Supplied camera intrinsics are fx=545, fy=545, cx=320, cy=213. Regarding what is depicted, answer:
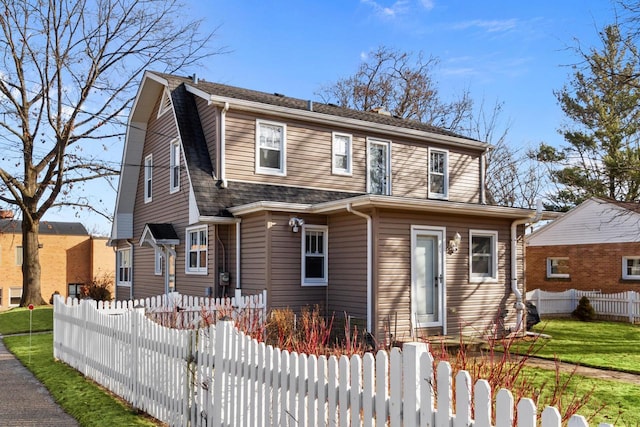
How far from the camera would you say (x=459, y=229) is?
526 inches

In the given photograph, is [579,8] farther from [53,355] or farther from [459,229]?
[53,355]

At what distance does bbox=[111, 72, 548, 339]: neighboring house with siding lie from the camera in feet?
40.5

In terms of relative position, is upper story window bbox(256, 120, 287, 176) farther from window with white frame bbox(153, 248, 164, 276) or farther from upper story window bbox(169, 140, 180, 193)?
window with white frame bbox(153, 248, 164, 276)

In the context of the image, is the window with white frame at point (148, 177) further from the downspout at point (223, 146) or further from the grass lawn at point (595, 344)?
the grass lawn at point (595, 344)

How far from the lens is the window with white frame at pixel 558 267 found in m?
23.9

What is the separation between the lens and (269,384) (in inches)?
177

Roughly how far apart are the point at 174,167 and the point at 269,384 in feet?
42.2

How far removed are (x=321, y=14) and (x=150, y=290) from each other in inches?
424

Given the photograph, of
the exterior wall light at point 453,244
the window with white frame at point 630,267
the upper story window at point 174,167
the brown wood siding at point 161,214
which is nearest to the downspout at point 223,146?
the brown wood siding at point 161,214

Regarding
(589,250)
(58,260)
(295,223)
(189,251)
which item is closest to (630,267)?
(589,250)

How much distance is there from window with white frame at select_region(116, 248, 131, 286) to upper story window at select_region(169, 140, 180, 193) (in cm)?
547

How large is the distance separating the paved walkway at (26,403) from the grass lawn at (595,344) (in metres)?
6.61

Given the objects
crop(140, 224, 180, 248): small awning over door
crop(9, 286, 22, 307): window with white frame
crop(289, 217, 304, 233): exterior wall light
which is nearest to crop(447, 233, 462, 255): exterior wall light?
crop(289, 217, 304, 233): exterior wall light

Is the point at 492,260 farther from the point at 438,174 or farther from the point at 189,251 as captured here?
the point at 189,251
